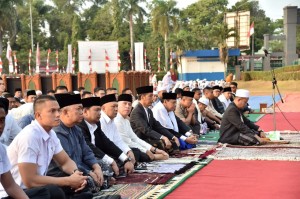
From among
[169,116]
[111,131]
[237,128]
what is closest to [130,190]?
[111,131]

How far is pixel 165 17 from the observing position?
3328 cm

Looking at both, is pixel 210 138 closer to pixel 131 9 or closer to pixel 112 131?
pixel 112 131

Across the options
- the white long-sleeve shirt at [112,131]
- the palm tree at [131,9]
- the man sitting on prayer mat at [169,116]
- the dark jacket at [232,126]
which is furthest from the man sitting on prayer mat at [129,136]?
the palm tree at [131,9]

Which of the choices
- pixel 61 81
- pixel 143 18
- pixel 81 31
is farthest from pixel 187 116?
pixel 81 31

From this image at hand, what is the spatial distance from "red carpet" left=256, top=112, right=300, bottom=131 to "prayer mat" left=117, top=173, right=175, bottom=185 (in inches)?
203

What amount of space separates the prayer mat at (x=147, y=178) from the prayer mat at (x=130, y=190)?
137 millimetres

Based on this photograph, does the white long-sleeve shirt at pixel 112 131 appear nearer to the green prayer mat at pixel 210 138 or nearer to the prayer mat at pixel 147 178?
the prayer mat at pixel 147 178

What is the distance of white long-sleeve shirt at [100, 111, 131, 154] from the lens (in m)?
5.32

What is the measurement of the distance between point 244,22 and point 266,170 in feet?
87.9

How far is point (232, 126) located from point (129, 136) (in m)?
1.97

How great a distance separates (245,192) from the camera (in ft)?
14.1

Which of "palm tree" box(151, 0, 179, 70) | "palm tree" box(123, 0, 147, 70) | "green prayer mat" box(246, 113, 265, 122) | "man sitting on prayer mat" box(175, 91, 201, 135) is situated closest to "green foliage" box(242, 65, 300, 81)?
"palm tree" box(151, 0, 179, 70)

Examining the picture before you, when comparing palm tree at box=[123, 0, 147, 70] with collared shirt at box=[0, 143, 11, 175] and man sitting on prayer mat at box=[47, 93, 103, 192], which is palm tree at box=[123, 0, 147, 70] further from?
collared shirt at box=[0, 143, 11, 175]

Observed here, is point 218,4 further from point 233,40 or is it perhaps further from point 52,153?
point 52,153
